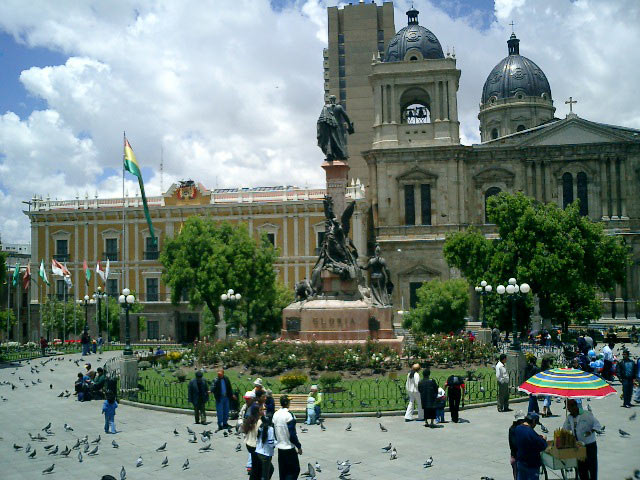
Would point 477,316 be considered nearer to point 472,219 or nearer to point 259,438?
point 472,219

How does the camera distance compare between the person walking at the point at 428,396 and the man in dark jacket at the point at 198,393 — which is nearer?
A: the person walking at the point at 428,396

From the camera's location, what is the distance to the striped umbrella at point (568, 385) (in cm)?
1126

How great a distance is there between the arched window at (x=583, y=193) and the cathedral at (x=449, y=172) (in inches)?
3.1

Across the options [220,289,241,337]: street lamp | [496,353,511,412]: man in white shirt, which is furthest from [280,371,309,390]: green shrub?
[220,289,241,337]: street lamp

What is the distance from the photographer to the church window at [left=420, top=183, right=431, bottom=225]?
53.8 metres

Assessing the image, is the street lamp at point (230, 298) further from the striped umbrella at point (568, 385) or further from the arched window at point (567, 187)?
the arched window at point (567, 187)

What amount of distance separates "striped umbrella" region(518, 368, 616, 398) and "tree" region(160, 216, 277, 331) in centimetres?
3102

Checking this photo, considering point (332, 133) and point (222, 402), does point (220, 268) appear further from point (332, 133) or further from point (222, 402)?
point (222, 402)

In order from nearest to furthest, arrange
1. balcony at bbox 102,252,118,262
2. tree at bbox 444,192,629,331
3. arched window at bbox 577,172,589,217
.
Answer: tree at bbox 444,192,629,331 < arched window at bbox 577,172,589,217 < balcony at bbox 102,252,118,262

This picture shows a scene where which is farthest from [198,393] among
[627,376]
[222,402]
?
[627,376]

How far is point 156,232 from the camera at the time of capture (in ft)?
176

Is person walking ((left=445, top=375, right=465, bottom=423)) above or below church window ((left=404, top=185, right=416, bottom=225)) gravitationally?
below

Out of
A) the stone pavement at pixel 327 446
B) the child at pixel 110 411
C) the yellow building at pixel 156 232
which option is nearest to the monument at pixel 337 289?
the stone pavement at pixel 327 446

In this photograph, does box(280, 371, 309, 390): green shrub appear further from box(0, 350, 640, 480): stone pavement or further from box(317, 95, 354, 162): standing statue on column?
box(317, 95, 354, 162): standing statue on column
